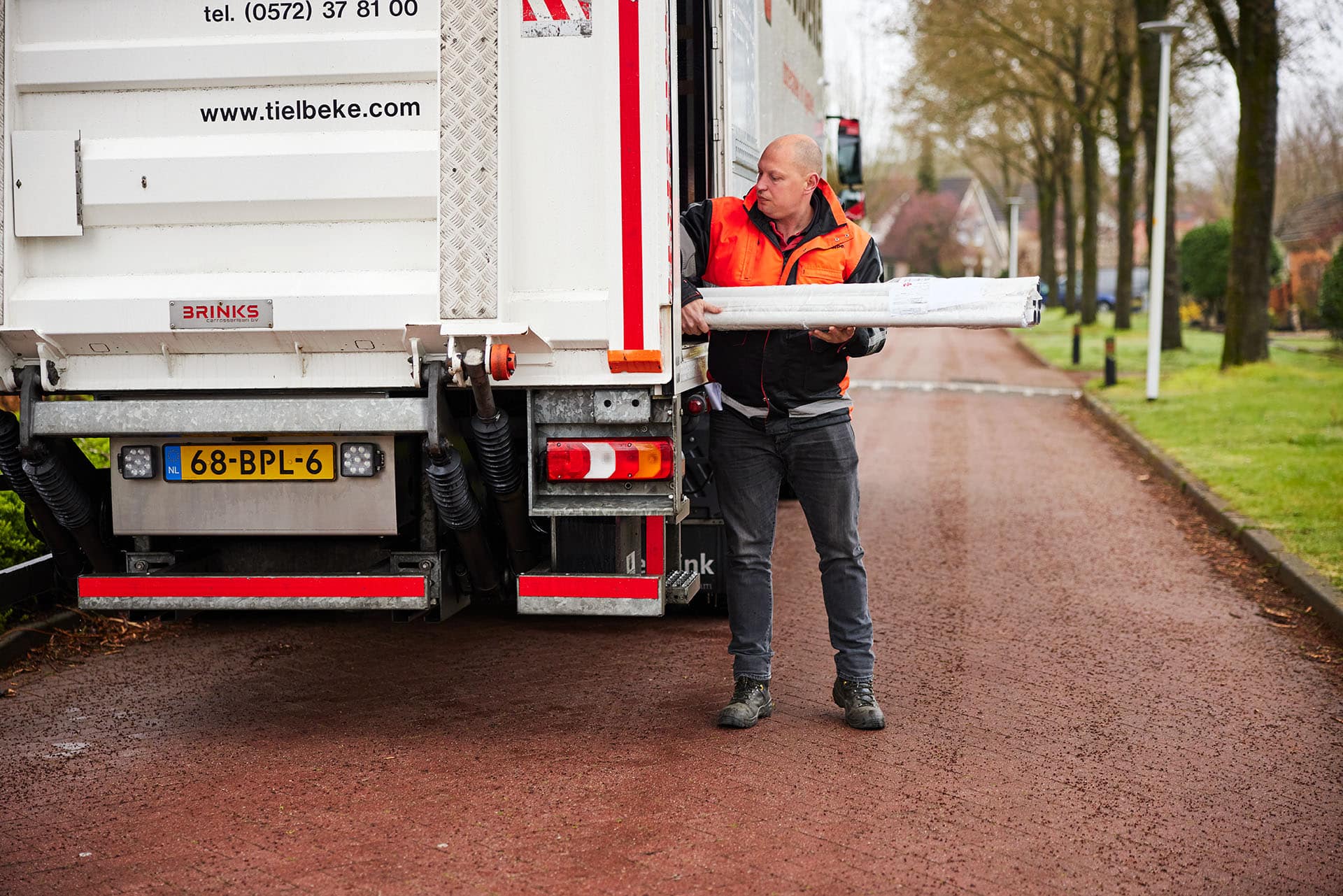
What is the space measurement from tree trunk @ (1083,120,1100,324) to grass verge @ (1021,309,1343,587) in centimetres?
911

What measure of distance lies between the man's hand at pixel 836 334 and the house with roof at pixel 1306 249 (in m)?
33.0

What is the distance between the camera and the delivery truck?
4422 mm

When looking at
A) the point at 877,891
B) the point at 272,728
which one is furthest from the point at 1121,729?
the point at 272,728

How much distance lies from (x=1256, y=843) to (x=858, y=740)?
134 centimetres

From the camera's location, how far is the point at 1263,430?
13.7 metres

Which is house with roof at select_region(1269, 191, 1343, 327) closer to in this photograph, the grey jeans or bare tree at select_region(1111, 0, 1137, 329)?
bare tree at select_region(1111, 0, 1137, 329)

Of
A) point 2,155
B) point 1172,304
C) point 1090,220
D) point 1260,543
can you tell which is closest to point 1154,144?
point 1172,304

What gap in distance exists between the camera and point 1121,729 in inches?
200

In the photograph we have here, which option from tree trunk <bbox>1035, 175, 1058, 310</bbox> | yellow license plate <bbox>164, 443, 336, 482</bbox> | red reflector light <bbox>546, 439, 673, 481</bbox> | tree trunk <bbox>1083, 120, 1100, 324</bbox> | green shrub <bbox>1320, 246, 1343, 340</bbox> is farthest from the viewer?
tree trunk <bbox>1035, 175, 1058, 310</bbox>

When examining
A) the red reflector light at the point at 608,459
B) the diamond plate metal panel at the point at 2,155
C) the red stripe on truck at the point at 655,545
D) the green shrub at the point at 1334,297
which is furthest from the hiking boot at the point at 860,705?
the green shrub at the point at 1334,297

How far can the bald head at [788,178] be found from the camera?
188 inches

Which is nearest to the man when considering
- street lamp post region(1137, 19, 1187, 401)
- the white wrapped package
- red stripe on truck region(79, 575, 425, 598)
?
the white wrapped package

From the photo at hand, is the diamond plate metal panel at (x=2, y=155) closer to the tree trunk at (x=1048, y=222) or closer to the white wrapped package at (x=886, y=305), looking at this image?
the white wrapped package at (x=886, y=305)

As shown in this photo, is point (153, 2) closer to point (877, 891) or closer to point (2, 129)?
point (2, 129)
